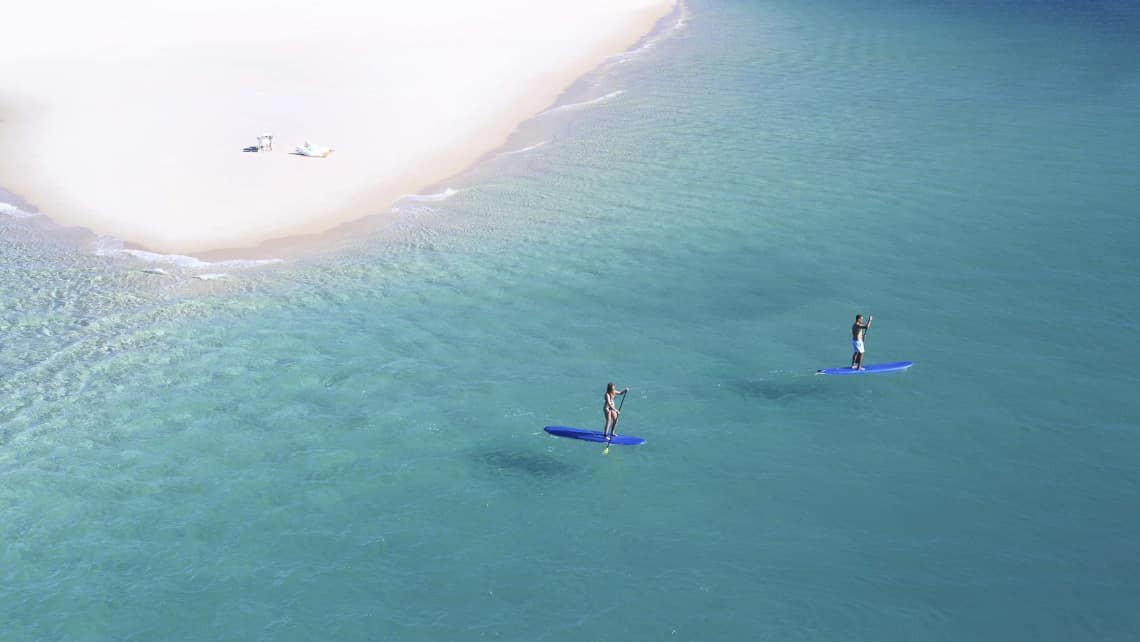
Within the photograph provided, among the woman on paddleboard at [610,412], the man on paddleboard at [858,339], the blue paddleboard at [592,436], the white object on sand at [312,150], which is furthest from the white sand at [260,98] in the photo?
the man on paddleboard at [858,339]

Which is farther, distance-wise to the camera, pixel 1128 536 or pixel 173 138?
pixel 173 138

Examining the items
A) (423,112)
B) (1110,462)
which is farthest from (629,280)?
(423,112)

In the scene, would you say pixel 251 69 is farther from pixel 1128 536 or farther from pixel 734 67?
pixel 1128 536

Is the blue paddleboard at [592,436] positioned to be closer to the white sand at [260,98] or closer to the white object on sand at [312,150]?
the white sand at [260,98]

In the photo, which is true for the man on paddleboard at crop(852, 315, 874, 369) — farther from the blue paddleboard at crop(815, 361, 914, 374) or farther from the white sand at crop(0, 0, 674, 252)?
the white sand at crop(0, 0, 674, 252)

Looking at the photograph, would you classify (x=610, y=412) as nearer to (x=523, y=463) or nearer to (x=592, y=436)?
(x=592, y=436)

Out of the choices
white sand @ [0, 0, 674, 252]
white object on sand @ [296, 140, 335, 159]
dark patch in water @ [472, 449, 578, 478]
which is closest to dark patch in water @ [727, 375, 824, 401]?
dark patch in water @ [472, 449, 578, 478]
